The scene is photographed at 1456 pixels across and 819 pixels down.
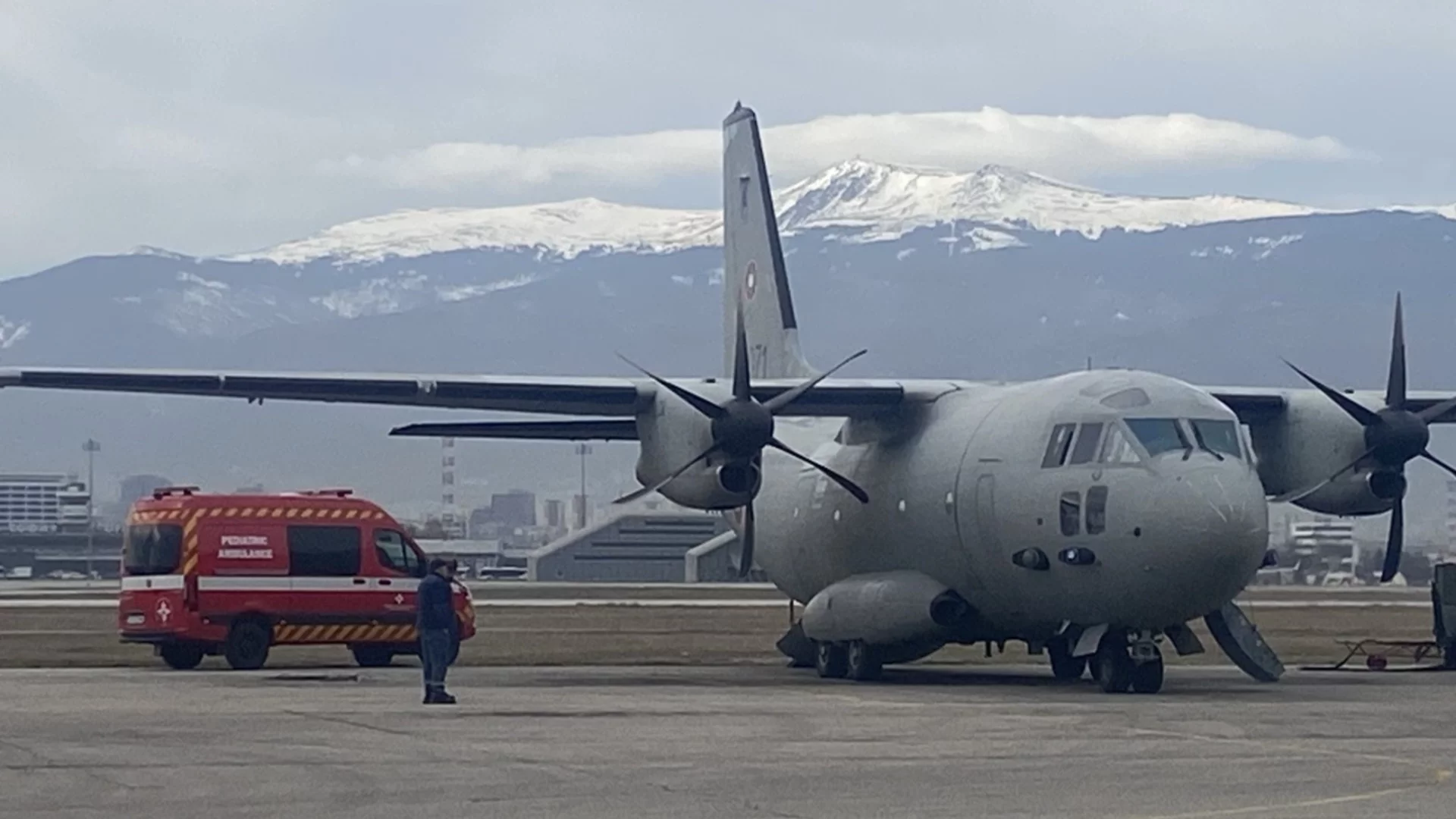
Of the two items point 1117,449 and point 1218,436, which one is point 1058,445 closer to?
point 1117,449

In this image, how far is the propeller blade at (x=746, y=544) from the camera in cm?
2931

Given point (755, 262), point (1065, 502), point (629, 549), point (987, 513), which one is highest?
point (755, 262)

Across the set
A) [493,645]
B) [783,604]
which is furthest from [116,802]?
[783,604]

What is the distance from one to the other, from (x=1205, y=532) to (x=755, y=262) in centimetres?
1249

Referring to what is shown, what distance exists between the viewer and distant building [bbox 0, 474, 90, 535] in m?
169

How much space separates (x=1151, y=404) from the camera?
25.6 m

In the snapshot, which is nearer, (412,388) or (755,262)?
(412,388)

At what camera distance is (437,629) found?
23891 millimetres

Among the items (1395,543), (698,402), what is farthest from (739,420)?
(1395,543)

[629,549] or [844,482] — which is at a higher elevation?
[844,482]

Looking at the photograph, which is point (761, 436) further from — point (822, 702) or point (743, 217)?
point (743, 217)

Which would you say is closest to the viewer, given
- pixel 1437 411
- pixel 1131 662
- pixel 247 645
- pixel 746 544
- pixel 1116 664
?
pixel 1131 662

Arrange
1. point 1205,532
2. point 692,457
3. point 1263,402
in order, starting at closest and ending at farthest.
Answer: point 1205,532 < point 692,457 < point 1263,402

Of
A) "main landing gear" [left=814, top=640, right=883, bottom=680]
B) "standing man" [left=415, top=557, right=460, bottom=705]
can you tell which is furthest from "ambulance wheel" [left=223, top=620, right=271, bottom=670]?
"main landing gear" [left=814, top=640, right=883, bottom=680]
